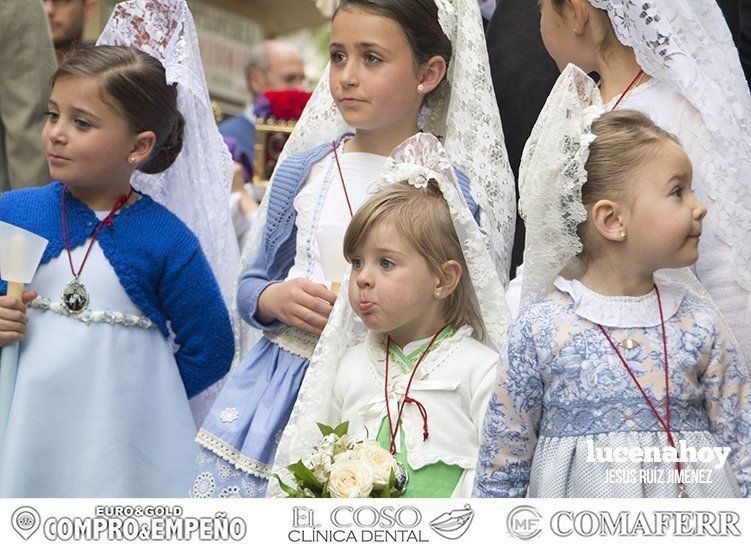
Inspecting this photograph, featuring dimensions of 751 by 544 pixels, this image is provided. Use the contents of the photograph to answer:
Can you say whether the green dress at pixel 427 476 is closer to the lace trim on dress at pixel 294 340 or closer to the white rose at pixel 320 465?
the white rose at pixel 320 465

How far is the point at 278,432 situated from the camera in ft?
15.7

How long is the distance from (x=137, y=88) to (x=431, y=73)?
113 cm

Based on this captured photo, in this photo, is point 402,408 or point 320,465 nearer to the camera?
point 320,465

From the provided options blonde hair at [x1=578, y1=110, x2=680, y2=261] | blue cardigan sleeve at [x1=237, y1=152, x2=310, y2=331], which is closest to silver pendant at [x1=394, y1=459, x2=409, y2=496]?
blonde hair at [x1=578, y1=110, x2=680, y2=261]

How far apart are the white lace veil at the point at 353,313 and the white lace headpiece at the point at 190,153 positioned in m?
1.17

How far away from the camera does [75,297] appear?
5.10m

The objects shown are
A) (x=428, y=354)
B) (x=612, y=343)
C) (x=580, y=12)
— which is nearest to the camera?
(x=612, y=343)

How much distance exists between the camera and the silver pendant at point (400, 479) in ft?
13.4

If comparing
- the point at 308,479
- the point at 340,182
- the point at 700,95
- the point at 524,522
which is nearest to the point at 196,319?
the point at 340,182

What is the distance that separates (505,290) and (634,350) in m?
1.07

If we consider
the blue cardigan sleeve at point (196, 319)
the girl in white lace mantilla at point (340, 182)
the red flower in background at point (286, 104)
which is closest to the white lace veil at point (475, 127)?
the girl in white lace mantilla at point (340, 182)

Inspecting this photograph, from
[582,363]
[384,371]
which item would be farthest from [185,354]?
[582,363]

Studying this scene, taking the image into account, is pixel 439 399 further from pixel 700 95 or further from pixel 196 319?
pixel 196 319

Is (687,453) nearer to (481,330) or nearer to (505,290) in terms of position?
(481,330)
